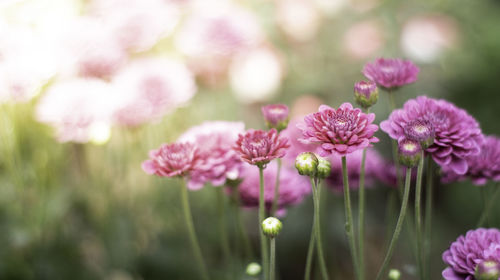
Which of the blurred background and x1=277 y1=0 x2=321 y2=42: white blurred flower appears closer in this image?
the blurred background

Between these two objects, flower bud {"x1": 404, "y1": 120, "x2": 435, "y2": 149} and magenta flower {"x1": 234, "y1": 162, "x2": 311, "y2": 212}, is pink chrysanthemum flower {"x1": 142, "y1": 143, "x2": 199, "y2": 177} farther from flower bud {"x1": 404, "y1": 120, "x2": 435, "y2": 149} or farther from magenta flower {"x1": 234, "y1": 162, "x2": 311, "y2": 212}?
flower bud {"x1": 404, "y1": 120, "x2": 435, "y2": 149}

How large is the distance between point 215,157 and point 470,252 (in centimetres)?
42

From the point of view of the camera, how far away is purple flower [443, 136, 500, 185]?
0.77 metres

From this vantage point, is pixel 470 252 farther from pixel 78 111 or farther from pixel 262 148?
pixel 78 111

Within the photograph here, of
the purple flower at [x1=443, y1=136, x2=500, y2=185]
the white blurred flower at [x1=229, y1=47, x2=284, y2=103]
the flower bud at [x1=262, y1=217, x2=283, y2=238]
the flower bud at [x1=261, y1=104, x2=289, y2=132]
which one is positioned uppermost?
the white blurred flower at [x1=229, y1=47, x2=284, y2=103]

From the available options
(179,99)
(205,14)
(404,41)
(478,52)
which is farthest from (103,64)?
(478,52)

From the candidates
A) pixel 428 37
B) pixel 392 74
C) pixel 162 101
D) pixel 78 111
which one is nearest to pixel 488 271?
pixel 392 74

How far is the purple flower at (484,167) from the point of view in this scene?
77 cm

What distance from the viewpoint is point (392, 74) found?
28.9 inches

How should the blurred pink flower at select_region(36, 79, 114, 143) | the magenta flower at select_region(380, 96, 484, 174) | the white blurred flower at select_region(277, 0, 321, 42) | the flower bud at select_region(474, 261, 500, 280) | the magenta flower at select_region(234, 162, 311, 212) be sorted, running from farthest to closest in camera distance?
the white blurred flower at select_region(277, 0, 321, 42), the blurred pink flower at select_region(36, 79, 114, 143), the magenta flower at select_region(234, 162, 311, 212), the magenta flower at select_region(380, 96, 484, 174), the flower bud at select_region(474, 261, 500, 280)

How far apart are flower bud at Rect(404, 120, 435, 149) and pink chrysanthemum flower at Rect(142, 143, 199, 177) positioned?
32 centimetres

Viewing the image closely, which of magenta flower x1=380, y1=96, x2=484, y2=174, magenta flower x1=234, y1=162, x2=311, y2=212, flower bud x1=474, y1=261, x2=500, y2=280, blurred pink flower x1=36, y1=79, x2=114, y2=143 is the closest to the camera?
flower bud x1=474, y1=261, x2=500, y2=280

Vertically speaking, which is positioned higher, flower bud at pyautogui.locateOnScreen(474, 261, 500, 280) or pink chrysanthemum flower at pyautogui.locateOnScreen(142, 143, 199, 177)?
pink chrysanthemum flower at pyautogui.locateOnScreen(142, 143, 199, 177)

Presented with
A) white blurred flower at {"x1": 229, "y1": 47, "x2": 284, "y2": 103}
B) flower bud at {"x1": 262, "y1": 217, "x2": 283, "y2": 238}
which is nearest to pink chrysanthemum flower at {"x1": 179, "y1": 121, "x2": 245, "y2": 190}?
flower bud at {"x1": 262, "y1": 217, "x2": 283, "y2": 238}
